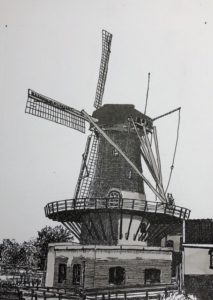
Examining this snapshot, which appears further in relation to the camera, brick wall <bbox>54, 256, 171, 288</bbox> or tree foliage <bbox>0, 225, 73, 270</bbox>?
tree foliage <bbox>0, 225, 73, 270</bbox>

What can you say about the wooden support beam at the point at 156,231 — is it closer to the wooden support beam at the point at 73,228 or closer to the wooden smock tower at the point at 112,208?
the wooden smock tower at the point at 112,208

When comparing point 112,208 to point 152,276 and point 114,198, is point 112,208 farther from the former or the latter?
point 152,276

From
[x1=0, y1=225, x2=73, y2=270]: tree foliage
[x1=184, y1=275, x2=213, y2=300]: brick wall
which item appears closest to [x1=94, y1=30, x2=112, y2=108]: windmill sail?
[x1=184, y1=275, x2=213, y2=300]: brick wall

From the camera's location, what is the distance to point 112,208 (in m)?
16.2

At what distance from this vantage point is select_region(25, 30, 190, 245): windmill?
16469 mm

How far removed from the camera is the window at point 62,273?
1748 centimetres

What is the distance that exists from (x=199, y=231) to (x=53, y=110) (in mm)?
8154

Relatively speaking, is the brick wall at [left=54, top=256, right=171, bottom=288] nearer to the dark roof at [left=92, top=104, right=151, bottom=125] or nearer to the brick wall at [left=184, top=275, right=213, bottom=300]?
the brick wall at [left=184, top=275, right=213, bottom=300]

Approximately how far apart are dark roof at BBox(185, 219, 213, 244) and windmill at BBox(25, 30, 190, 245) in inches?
66.4

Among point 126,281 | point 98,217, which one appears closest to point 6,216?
point 98,217

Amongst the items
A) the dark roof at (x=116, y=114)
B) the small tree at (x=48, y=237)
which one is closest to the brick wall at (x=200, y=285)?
the dark roof at (x=116, y=114)

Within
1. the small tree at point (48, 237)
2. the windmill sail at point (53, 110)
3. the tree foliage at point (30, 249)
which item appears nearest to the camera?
the windmill sail at point (53, 110)

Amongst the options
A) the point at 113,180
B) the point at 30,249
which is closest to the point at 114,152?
the point at 113,180

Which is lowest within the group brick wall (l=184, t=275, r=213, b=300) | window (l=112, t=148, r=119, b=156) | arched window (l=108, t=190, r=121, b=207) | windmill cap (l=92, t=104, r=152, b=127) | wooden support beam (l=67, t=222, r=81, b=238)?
brick wall (l=184, t=275, r=213, b=300)
